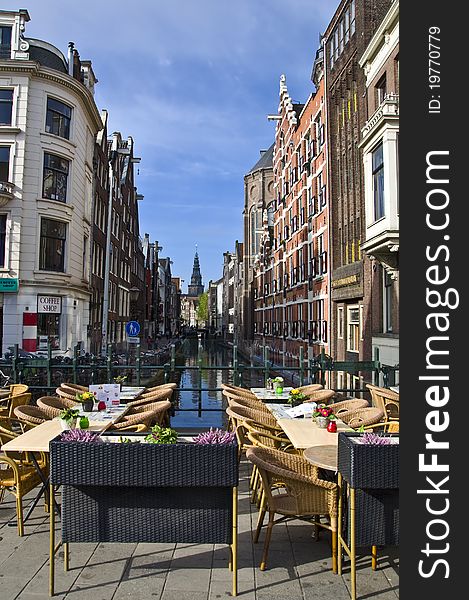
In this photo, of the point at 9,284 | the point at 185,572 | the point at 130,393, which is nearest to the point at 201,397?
the point at 130,393

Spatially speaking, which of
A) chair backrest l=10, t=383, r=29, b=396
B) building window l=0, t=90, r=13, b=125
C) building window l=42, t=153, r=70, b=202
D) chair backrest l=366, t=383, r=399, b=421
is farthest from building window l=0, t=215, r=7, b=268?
chair backrest l=366, t=383, r=399, b=421

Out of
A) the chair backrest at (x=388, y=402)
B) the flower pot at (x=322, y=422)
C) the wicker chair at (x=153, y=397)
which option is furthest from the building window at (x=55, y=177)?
the flower pot at (x=322, y=422)

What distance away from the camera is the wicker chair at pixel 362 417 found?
6.52m

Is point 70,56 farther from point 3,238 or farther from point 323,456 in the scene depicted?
point 323,456

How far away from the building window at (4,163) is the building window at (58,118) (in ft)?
6.67

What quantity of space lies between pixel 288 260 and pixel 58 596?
118 ft

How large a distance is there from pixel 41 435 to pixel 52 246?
19123mm

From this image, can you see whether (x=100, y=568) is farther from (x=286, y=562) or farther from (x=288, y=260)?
(x=288, y=260)

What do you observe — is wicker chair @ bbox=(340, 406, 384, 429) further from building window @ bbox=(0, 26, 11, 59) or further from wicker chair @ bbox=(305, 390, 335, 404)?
building window @ bbox=(0, 26, 11, 59)

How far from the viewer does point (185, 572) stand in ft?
13.6

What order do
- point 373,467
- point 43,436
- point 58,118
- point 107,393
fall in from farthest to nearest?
1. point 58,118
2. point 107,393
3. point 43,436
4. point 373,467

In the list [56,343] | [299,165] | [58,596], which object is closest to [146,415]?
[58,596]

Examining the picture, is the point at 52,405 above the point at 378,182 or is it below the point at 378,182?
below

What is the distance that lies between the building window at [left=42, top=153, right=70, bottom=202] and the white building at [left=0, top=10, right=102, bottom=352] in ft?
0.14
